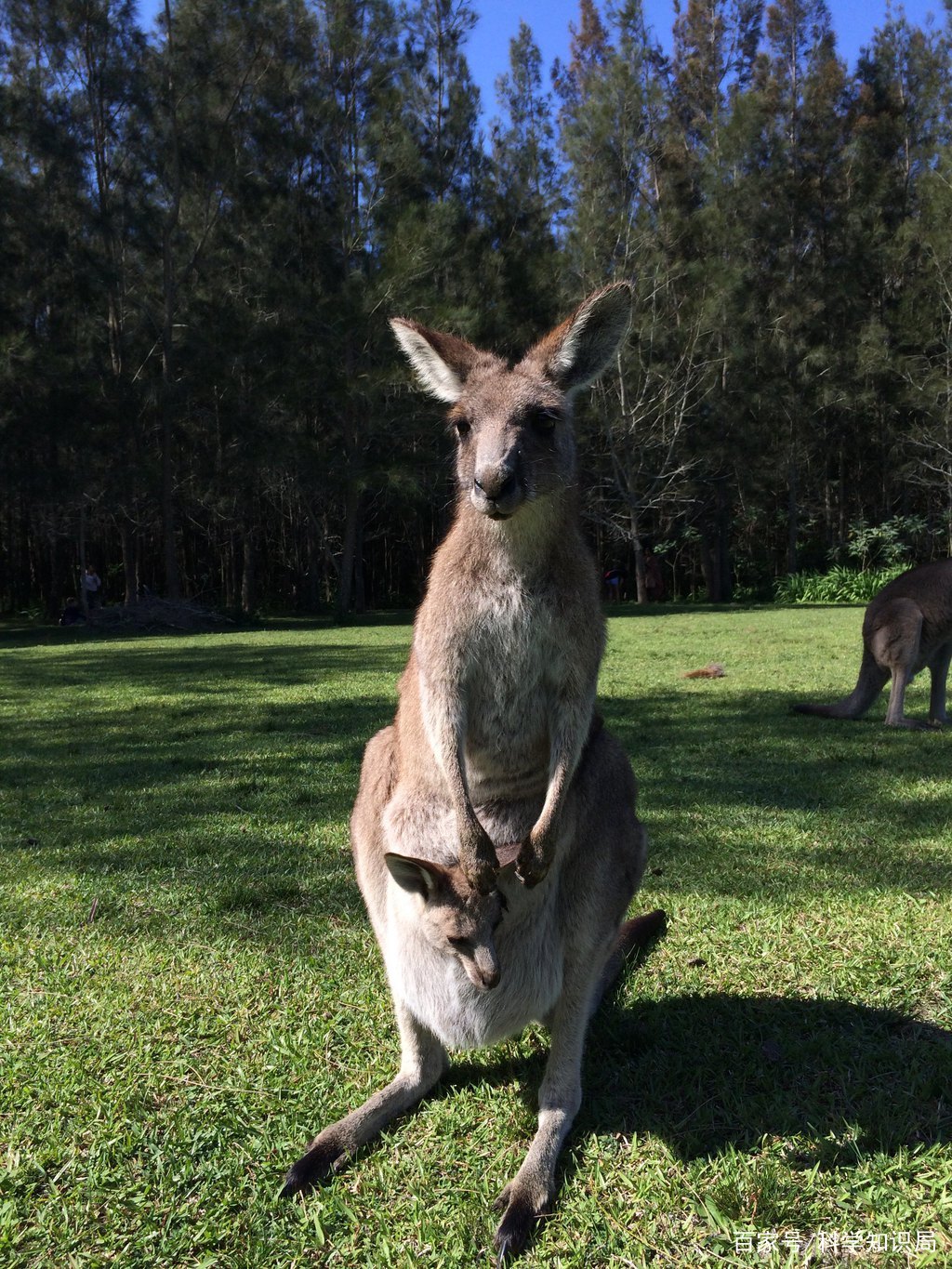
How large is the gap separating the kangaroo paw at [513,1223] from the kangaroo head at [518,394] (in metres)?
1.33

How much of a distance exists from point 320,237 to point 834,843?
18350 mm

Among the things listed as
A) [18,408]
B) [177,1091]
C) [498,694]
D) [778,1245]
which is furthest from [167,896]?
[18,408]

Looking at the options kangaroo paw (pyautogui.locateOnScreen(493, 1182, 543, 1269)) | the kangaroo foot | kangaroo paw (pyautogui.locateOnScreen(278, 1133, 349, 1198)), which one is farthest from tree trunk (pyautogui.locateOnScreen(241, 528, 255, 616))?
kangaroo paw (pyautogui.locateOnScreen(493, 1182, 543, 1269))

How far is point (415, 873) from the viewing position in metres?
1.80

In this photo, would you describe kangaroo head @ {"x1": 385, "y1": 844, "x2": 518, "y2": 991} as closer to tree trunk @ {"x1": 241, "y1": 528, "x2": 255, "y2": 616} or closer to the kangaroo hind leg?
the kangaroo hind leg

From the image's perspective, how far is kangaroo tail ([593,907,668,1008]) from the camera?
91.6 inches

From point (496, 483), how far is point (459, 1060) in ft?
4.55

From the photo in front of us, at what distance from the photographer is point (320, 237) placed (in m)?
18.9

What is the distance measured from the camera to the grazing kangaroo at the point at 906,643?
6.06 metres

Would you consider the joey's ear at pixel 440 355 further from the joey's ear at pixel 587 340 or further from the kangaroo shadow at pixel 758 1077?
the kangaroo shadow at pixel 758 1077

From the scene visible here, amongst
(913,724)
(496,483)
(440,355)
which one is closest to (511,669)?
(496,483)

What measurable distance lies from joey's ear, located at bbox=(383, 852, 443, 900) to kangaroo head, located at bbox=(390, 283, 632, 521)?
2.43 feet

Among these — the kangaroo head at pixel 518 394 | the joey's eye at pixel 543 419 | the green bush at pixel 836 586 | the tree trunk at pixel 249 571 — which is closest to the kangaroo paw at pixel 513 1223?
the kangaroo head at pixel 518 394

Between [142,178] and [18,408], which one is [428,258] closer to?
[142,178]
